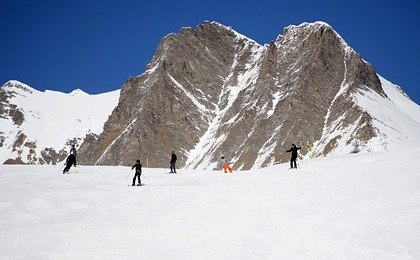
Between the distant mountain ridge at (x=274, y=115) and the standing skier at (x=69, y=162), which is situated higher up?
the distant mountain ridge at (x=274, y=115)

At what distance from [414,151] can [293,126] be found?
12551 centimetres

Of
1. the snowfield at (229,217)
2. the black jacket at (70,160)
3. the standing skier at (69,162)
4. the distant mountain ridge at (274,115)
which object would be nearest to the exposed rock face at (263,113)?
the distant mountain ridge at (274,115)

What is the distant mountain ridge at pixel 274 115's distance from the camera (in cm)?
14638

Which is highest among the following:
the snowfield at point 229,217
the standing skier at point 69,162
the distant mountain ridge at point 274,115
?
the distant mountain ridge at point 274,115

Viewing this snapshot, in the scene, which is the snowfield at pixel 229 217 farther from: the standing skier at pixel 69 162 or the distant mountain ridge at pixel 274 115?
the distant mountain ridge at pixel 274 115

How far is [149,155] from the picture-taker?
16238 centimetres

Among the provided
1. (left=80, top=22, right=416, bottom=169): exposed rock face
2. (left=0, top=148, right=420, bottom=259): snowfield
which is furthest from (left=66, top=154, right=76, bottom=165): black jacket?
(left=80, top=22, right=416, bottom=169): exposed rock face

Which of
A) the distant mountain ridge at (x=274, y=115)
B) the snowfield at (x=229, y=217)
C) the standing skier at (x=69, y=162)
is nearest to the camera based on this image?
the snowfield at (x=229, y=217)

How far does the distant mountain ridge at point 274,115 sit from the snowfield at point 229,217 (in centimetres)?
10622

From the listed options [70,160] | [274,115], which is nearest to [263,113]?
[274,115]

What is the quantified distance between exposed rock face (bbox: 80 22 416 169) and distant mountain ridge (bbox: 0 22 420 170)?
351 mm

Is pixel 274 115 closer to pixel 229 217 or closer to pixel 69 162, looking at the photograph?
pixel 69 162

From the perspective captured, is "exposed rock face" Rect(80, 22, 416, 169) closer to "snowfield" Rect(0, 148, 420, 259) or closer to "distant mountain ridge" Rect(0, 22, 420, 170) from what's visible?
"distant mountain ridge" Rect(0, 22, 420, 170)

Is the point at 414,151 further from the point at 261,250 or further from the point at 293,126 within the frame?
the point at 293,126
